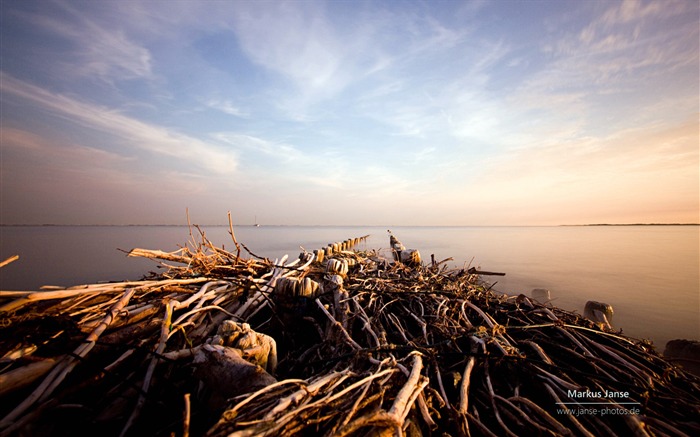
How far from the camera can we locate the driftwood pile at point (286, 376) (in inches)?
45.4

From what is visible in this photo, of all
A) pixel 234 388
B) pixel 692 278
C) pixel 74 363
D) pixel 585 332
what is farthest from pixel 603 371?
pixel 692 278

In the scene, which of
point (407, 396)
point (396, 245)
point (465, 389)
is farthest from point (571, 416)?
point (396, 245)

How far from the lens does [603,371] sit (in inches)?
77.4

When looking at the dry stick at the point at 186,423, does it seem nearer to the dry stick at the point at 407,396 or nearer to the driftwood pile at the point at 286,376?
the driftwood pile at the point at 286,376

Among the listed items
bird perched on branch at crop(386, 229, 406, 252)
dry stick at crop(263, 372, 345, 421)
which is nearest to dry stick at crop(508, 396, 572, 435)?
dry stick at crop(263, 372, 345, 421)

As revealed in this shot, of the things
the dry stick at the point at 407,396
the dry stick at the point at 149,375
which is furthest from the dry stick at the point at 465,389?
the dry stick at the point at 149,375

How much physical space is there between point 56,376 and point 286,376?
1.25 meters

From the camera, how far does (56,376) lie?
4.24 ft

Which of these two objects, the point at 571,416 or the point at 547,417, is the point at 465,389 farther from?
the point at 571,416

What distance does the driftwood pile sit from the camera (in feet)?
3.79

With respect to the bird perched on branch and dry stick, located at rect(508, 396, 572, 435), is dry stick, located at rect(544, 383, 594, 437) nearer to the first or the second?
dry stick, located at rect(508, 396, 572, 435)

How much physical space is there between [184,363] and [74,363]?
1.66 ft

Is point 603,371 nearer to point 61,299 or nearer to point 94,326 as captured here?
point 94,326

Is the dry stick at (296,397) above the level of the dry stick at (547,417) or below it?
above
